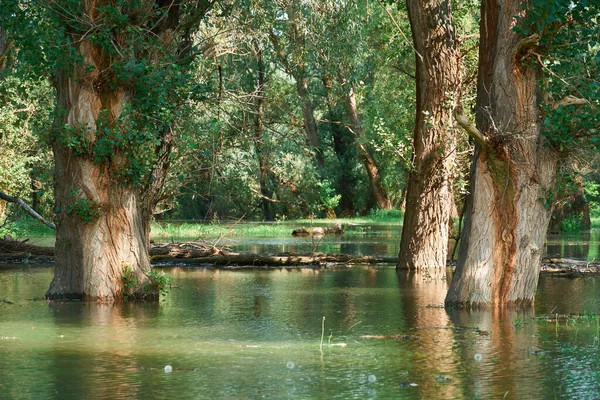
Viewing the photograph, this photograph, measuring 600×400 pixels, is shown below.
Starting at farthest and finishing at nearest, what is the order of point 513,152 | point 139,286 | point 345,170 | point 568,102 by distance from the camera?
point 345,170 → point 139,286 → point 513,152 → point 568,102

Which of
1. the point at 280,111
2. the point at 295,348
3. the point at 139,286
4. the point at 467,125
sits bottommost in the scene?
the point at 295,348

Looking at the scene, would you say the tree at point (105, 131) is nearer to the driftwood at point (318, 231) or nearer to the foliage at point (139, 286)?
the foliage at point (139, 286)

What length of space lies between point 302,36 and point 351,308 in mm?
10586

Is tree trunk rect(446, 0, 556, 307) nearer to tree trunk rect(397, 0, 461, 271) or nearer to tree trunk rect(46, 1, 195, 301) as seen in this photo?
tree trunk rect(46, 1, 195, 301)

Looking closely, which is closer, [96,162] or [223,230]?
[96,162]

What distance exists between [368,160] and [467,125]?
1534 inches

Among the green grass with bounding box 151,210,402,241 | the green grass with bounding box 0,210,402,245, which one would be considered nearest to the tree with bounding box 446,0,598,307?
the green grass with bounding box 0,210,402,245

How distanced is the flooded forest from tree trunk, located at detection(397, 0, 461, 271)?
4cm

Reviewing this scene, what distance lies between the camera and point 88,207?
14.4 metres

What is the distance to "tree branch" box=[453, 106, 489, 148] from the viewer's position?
40.5 feet

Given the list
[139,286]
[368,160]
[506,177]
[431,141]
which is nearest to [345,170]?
[368,160]

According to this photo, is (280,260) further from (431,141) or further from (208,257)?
(431,141)

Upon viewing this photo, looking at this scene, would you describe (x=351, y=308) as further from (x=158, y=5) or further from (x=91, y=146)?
(x=158, y=5)

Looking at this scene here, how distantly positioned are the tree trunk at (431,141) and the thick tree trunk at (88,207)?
21.8ft
